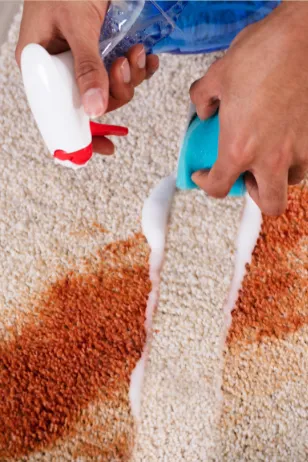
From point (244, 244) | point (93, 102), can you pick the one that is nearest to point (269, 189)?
point (93, 102)

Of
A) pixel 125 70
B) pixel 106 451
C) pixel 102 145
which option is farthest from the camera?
pixel 106 451

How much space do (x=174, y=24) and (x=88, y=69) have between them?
24 centimetres

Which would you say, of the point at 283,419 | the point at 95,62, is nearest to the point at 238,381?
the point at 283,419

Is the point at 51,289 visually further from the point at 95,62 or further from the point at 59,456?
the point at 95,62

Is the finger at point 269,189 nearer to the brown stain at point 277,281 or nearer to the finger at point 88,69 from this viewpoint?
the finger at point 88,69

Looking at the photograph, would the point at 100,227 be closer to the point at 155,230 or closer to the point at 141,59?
the point at 155,230

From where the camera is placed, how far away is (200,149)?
0.64 metres

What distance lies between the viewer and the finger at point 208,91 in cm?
55

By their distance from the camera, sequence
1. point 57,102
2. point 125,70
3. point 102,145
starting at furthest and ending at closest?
1. point 102,145
2. point 125,70
3. point 57,102

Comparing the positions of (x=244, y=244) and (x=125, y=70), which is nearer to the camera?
(x=125, y=70)

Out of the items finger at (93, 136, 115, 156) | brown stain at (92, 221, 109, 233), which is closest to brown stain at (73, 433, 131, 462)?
brown stain at (92, 221, 109, 233)

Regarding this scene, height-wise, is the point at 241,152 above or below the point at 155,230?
above

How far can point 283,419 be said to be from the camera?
80cm

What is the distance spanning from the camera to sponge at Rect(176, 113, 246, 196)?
0.61 metres
